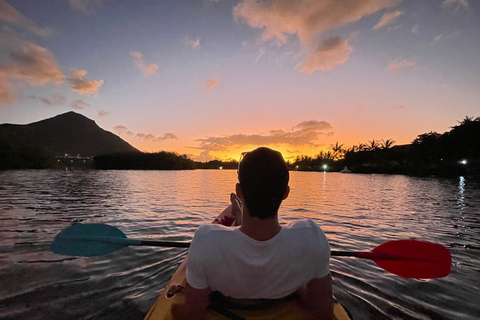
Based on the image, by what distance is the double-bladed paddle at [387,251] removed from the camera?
10.0 feet

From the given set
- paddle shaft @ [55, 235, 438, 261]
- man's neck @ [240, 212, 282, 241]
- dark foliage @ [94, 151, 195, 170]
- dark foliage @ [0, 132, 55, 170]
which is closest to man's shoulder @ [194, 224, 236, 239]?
man's neck @ [240, 212, 282, 241]

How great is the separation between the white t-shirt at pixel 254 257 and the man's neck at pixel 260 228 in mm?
59

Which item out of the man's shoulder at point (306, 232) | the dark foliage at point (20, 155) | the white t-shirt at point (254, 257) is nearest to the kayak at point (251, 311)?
the white t-shirt at point (254, 257)

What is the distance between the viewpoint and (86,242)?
3484 mm

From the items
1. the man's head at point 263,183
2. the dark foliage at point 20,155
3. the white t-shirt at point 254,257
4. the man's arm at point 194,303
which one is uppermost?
the dark foliage at point 20,155

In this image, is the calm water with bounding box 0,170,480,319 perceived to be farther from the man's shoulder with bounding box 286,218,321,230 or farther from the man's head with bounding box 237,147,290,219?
the man's head with bounding box 237,147,290,219

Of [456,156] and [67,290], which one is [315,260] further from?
[456,156]

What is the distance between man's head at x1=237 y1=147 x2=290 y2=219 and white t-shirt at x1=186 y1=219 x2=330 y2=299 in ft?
0.62

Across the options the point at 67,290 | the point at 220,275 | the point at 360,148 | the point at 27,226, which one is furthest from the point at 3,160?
the point at 360,148

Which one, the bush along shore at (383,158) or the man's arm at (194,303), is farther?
the bush along shore at (383,158)

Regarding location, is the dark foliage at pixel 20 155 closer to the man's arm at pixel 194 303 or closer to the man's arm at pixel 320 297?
the man's arm at pixel 194 303

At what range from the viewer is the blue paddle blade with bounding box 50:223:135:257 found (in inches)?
132

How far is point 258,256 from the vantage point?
169 cm

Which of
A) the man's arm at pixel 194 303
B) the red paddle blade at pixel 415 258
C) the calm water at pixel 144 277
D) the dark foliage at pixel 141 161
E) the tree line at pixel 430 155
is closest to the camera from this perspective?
the man's arm at pixel 194 303
